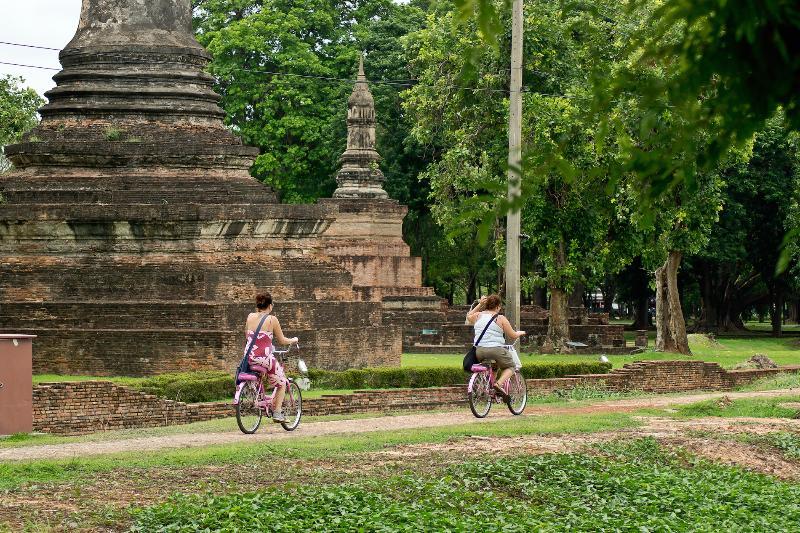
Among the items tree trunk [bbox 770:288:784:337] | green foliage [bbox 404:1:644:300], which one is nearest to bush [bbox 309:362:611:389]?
green foliage [bbox 404:1:644:300]

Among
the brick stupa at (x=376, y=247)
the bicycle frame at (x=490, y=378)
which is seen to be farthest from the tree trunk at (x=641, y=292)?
the bicycle frame at (x=490, y=378)

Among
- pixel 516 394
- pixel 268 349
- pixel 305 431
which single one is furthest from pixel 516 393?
pixel 268 349

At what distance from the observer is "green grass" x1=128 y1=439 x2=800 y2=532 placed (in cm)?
957

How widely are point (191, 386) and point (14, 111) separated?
17.6 meters

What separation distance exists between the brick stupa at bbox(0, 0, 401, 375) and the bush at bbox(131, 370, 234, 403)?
1559 mm

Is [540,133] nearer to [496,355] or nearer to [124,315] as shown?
→ [124,315]

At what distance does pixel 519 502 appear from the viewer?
1091 centimetres

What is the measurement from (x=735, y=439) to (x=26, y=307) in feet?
32.8

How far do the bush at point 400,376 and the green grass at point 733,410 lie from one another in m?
3.93

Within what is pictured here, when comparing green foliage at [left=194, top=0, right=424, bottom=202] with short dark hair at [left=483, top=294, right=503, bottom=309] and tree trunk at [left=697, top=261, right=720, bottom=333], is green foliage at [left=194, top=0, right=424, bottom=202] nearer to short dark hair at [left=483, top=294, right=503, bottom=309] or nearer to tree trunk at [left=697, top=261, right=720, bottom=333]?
tree trunk at [left=697, top=261, right=720, bottom=333]

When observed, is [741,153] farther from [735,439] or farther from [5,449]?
[5,449]

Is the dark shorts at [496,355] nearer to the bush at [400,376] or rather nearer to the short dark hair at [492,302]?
the short dark hair at [492,302]

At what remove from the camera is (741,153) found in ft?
106

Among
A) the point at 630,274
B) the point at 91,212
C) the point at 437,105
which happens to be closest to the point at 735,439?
the point at 91,212
